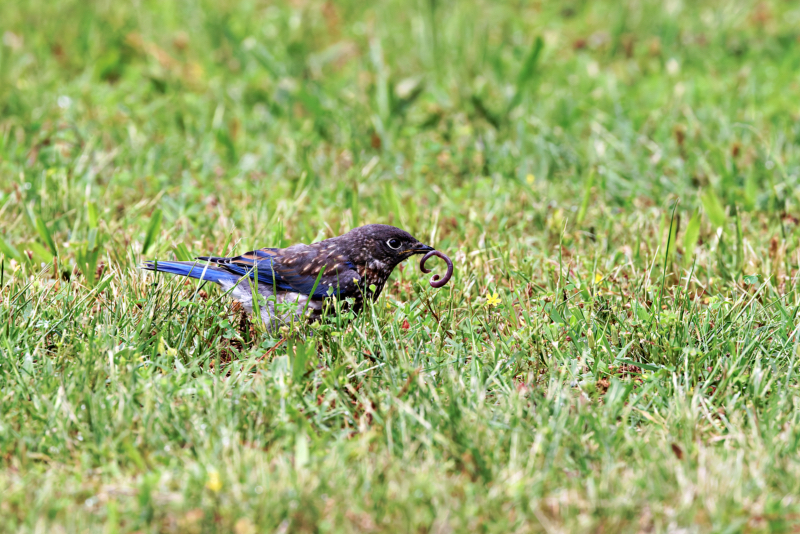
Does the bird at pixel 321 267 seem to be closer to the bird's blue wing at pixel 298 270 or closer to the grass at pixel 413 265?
the bird's blue wing at pixel 298 270

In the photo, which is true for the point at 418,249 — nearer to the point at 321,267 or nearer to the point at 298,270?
the point at 321,267

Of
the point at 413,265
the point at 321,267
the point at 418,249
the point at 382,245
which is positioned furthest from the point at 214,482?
the point at 413,265

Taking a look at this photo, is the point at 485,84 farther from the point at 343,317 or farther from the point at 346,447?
the point at 346,447

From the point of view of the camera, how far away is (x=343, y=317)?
4.26 metres

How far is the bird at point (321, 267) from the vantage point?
4719 millimetres

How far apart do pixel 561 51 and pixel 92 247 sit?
19.7 feet

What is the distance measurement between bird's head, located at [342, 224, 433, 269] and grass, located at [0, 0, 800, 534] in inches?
9.2

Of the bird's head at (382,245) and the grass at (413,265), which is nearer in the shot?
the grass at (413,265)

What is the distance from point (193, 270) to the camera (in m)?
4.55

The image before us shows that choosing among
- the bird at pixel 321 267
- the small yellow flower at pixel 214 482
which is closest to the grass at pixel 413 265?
the small yellow flower at pixel 214 482

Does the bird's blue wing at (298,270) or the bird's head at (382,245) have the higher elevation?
the bird's head at (382,245)

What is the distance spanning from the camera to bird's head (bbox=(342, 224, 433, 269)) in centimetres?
484

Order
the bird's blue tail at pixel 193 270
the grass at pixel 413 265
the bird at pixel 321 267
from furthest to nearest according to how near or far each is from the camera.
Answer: the bird at pixel 321 267, the bird's blue tail at pixel 193 270, the grass at pixel 413 265

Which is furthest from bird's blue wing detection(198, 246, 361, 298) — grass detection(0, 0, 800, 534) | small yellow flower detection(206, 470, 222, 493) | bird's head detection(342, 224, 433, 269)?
small yellow flower detection(206, 470, 222, 493)
